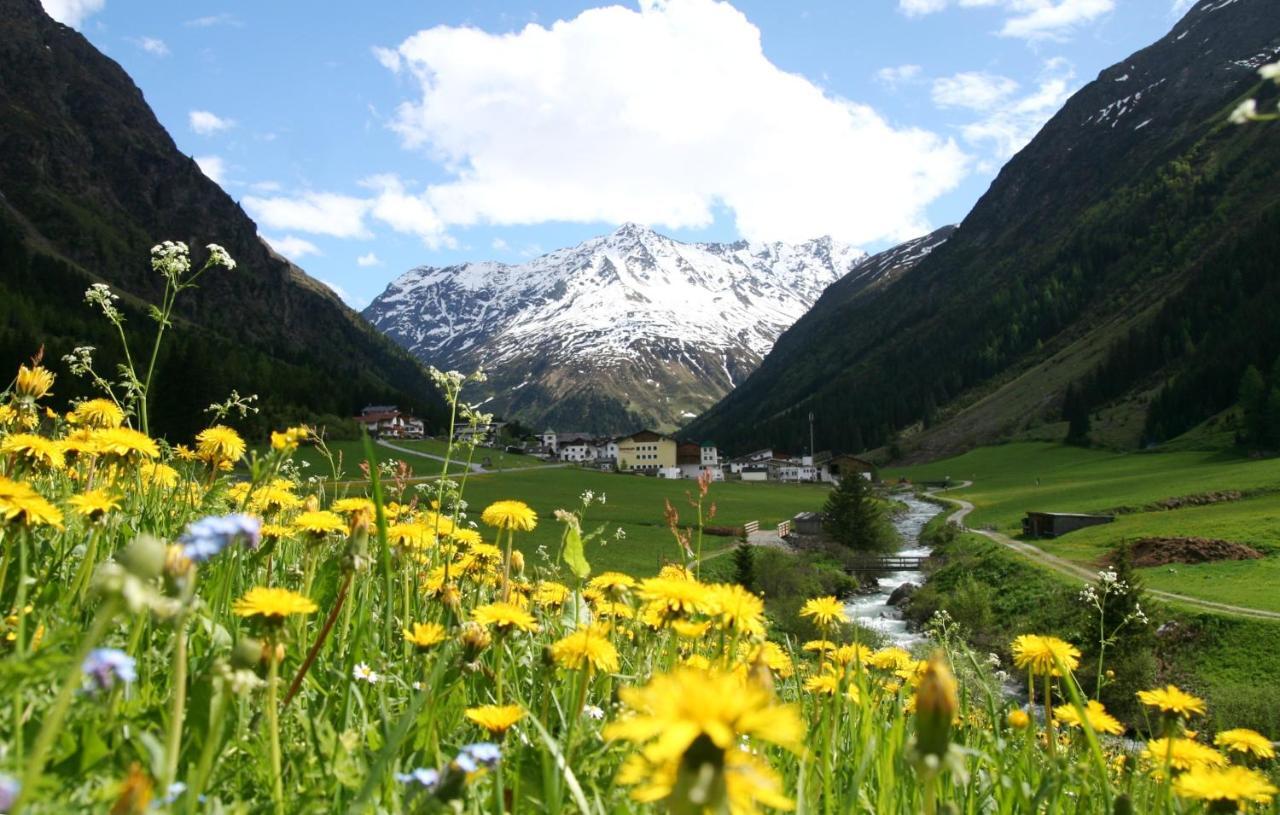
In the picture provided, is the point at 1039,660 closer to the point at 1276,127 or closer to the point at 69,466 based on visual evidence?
the point at 69,466

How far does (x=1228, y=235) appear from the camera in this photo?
170m

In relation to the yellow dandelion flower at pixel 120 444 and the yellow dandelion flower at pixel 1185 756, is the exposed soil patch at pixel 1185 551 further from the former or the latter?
the yellow dandelion flower at pixel 120 444

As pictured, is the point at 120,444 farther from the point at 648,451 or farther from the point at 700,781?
the point at 648,451

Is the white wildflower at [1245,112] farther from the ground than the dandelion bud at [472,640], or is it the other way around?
the white wildflower at [1245,112]

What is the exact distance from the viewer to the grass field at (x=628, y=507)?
44.9 metres

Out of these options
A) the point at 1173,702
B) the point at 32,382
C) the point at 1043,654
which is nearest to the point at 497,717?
the point at 1043,654

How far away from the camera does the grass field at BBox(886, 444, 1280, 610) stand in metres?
34.3

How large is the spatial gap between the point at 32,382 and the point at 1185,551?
158ft

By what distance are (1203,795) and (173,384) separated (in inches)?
2184

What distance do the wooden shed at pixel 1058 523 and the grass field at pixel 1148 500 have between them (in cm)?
113

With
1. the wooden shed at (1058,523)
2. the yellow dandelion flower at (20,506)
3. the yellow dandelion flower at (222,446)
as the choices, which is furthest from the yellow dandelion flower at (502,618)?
the wooden shed at (1058,523)

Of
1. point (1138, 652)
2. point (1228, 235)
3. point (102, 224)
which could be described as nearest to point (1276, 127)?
point (1228, 235)

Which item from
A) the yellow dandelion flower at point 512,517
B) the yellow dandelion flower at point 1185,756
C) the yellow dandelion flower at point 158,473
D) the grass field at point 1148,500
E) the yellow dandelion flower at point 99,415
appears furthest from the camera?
the grass field at point 1148,500

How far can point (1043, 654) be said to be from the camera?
9.23 ft
